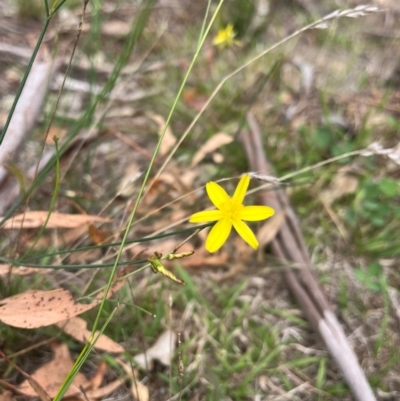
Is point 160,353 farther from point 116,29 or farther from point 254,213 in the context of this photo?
point 116,29

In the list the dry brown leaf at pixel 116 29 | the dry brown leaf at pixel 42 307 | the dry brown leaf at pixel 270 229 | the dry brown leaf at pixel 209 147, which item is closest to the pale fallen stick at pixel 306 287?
the dry brown leaf at pixel 270 229

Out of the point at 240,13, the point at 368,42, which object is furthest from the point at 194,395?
the point at 368,42

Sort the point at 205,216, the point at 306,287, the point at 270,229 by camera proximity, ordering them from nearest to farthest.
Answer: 1. the point at 205,216
2. the point at 306,287
3. the point at 270,229

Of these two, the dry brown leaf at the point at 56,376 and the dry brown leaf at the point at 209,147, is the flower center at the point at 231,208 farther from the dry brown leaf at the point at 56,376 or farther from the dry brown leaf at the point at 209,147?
the dry brown leaf at the point at 209,147

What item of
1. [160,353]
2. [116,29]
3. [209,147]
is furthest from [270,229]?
[116,29]

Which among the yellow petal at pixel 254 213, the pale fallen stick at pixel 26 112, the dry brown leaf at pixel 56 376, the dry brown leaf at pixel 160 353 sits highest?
the yellow petal at pixel 254 213

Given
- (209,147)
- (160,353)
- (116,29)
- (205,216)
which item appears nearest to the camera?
(205,216)
